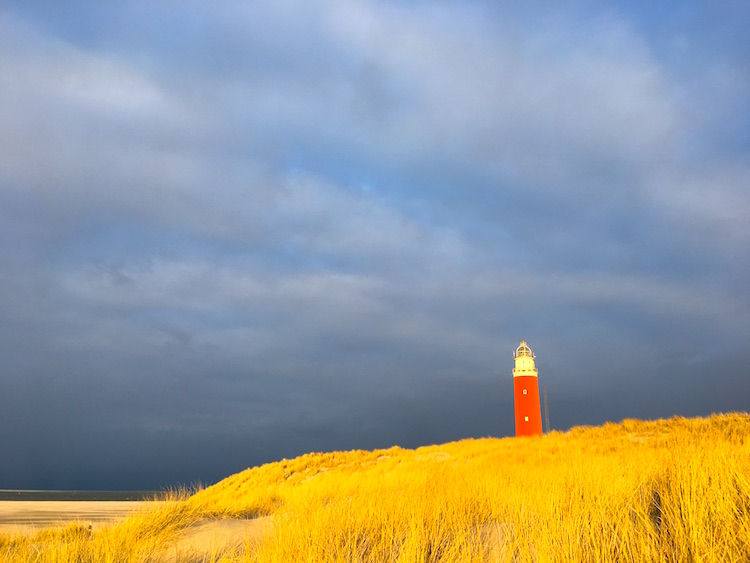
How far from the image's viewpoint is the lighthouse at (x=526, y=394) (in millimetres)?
33447

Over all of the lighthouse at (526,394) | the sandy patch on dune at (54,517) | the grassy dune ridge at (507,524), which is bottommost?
the sandy patch on dune at (54,517)

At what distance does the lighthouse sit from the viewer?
3345 centimetres

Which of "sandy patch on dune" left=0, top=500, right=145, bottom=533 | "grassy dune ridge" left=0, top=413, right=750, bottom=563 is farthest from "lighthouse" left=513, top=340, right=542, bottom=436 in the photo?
"grassy dune ridge" left=0, top=413, right=750, bottom=563

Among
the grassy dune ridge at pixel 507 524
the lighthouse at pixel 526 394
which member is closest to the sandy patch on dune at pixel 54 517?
the grassy dune ridge at pixel 507 524

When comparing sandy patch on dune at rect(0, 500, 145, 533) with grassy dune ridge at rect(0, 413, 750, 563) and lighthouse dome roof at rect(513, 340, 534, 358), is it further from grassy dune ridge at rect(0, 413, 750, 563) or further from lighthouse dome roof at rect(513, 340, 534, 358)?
lighthouse dome roof at rect(513, 340, 534, 358)

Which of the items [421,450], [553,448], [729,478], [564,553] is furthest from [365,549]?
[421,450]

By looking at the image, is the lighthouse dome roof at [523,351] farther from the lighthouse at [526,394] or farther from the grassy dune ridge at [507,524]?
the grassy dune ridge at [507,524]

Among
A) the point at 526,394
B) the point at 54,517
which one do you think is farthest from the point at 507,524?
the point at 526,394

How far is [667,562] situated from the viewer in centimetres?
382

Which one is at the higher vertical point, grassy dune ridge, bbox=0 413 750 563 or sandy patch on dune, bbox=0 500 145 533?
grassy dune ridge, bbox=0 413 750 563

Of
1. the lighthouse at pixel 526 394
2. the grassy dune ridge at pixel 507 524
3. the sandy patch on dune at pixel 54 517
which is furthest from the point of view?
the lighthouse at pixel 526 394

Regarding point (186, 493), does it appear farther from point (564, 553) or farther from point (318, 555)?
point (564, 553)

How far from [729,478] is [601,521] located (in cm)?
189

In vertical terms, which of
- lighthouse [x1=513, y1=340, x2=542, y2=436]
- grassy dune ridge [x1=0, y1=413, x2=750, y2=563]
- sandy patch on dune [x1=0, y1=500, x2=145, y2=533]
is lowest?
sandy patch on dune [x1=0, y1=500, x2=145, y2=533]
